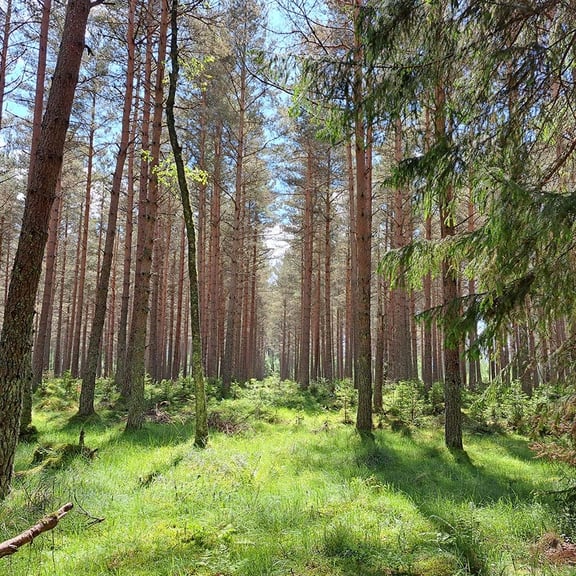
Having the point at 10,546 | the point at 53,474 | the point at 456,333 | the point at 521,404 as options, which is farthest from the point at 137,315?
the point at 521,404

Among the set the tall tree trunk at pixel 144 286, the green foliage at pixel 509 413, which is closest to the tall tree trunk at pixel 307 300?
the green foliage at pixel 509 413

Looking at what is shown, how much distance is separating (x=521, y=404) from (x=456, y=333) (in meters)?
8.24

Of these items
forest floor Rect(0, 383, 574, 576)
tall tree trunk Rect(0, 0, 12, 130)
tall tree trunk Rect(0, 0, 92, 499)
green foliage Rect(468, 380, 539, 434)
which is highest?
tall tree trunk Rect(0, 0, 12, 130)

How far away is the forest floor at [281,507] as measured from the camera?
130 inches

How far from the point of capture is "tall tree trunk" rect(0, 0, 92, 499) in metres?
4.32

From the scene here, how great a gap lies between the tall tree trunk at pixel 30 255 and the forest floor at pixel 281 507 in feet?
2.63

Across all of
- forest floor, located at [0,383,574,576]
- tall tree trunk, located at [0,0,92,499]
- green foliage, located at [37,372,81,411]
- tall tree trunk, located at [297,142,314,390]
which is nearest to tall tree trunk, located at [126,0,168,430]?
forest floor, located at [0,383,574,576]

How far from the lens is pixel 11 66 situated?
11.8m

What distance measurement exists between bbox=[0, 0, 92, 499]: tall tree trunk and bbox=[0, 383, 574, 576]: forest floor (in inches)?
31.6

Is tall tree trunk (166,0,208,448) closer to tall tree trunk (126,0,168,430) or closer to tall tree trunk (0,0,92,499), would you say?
tall tree trunk (126,0,168,430)

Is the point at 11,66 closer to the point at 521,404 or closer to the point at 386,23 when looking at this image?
the point at 386,23

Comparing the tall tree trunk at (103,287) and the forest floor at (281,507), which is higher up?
the tall tree trunk at (103,287)

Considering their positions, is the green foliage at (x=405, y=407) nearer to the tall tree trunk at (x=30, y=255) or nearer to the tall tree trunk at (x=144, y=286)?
the tall tree trunk at (x=144, y=286)

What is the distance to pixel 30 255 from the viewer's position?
4.44 metres
